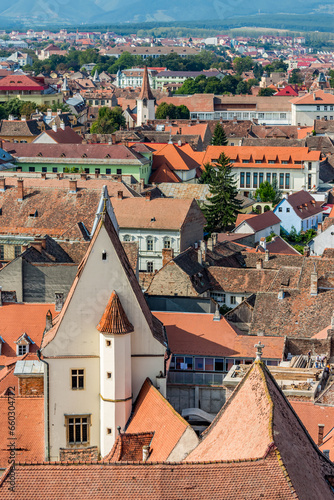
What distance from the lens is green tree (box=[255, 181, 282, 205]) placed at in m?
108

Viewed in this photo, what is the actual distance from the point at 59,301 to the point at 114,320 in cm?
1346

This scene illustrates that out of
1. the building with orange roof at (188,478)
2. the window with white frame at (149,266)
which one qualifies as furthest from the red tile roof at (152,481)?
the window with white frame at (149,266)

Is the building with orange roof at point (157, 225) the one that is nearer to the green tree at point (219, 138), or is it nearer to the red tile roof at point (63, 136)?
the red tile roof at point (63, 136)

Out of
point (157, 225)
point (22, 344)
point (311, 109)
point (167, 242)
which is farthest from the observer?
point (311, 109)

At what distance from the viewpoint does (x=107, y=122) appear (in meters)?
146

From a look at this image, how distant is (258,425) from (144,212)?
55.4m

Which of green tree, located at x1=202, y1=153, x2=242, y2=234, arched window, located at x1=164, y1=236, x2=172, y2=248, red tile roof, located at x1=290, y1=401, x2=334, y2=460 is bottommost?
green tree, located at x1=202, y1=153, x2=242, y2=234

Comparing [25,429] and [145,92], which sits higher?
[25,429]

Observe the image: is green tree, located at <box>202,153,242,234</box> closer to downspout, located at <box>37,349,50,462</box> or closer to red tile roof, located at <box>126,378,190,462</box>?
downspout, located at <box>37,349,50,462</box>

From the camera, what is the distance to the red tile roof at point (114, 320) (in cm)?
3294

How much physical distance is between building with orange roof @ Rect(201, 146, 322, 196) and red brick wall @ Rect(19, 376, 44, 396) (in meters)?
82.2

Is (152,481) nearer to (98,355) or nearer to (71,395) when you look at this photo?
(98,355)

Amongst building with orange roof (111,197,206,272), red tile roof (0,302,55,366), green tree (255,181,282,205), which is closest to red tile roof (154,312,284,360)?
red tile roof (0,302,55,366)

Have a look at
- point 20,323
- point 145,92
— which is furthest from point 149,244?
point 145,92
